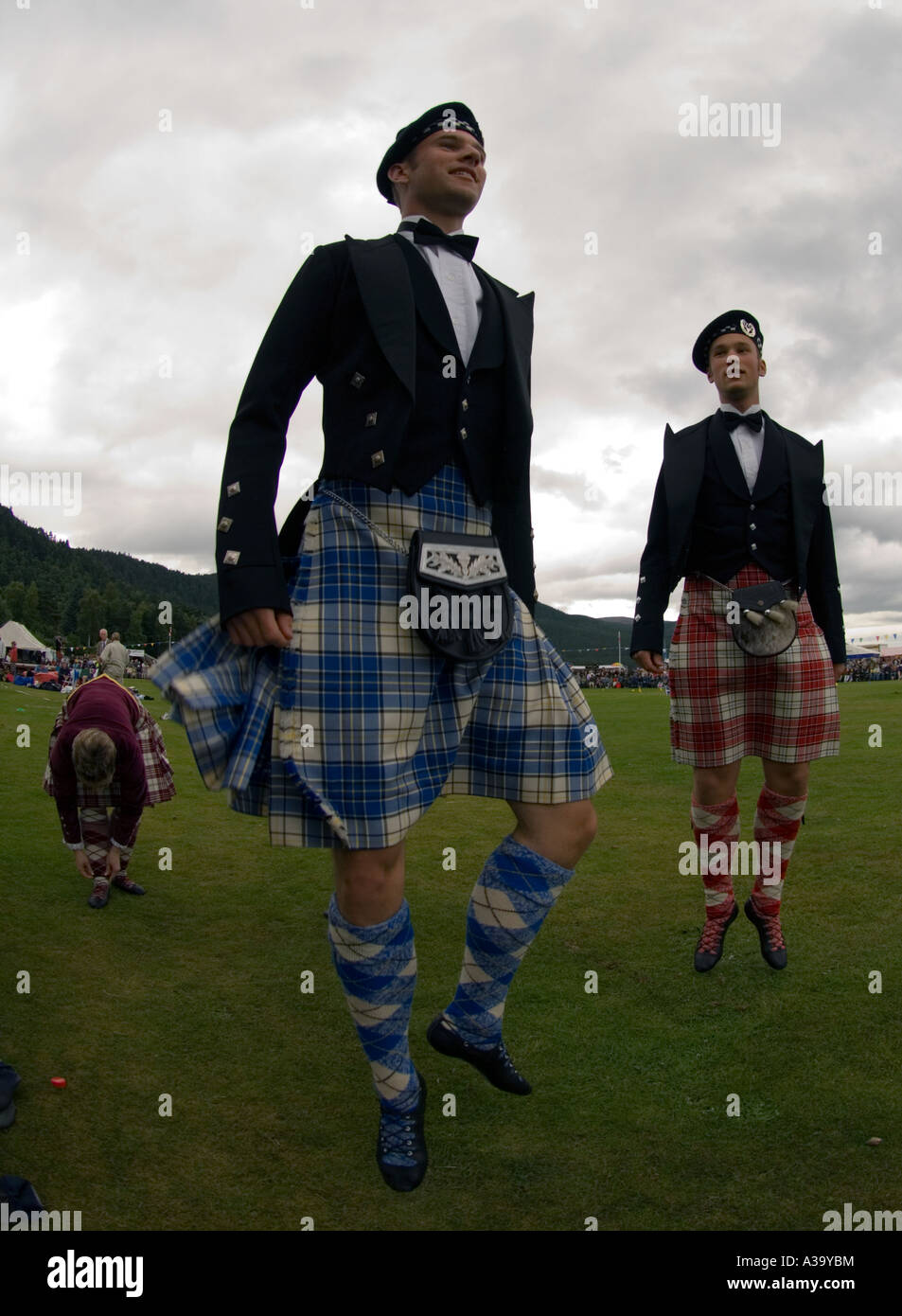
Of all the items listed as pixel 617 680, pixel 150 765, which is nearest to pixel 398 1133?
pixel 150 765

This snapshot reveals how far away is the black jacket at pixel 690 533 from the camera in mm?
4559

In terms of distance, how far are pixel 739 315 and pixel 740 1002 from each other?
3.12 m

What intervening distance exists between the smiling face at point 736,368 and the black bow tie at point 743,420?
0.06 m

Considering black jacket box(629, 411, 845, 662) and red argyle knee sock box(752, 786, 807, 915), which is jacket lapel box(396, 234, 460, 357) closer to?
black jacket box(629, 411, 845, 662)

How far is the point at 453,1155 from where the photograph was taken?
2734mm

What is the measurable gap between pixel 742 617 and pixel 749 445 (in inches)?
35.6

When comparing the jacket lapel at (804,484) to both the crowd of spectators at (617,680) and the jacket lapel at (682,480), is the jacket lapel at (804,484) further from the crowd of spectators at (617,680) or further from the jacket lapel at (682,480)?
the crowd of spectators at (617,680)

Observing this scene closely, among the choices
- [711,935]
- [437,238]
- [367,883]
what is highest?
[437,238]

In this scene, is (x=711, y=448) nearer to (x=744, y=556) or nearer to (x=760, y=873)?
(x=744, y=556)

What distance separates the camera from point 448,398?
2834mm
